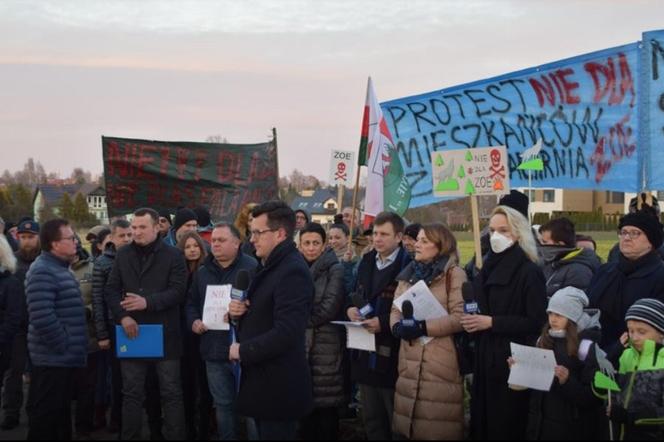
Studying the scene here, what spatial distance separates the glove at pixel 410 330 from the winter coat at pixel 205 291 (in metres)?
1.43

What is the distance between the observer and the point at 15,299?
7000 millimetres

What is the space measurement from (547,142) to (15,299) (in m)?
5.75

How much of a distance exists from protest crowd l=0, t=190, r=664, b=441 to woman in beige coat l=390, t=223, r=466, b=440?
0.01 meters

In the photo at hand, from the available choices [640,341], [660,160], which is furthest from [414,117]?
[640,341]

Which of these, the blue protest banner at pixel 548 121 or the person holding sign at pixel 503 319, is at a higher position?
the blue protest banner at pixel 548 121

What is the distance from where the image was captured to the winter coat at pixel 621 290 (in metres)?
5.73

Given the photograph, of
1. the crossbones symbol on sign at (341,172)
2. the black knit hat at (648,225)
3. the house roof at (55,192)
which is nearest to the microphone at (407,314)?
the black knit hat at (648,225)

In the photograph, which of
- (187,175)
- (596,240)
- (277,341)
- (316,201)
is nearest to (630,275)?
(277,341)

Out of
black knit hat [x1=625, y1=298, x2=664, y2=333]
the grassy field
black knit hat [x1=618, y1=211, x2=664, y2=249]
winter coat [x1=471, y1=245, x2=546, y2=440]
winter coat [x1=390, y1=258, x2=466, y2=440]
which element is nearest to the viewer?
black knit hat [x1=625, y1=298, x2=664, y2=333]

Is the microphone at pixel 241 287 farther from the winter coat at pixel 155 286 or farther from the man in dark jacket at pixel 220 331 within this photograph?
the winter coat at pixel 155 286

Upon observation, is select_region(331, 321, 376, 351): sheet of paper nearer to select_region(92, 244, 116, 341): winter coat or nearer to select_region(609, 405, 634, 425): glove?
select_region(609, 405, 634, 425): glove

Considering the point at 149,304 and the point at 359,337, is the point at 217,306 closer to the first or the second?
the point at 149,304

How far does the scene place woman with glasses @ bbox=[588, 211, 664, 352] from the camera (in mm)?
5770

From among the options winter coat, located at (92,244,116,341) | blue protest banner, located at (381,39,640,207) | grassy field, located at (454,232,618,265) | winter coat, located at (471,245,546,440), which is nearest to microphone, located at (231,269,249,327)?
winter coat, located at (471,245,546,440)
